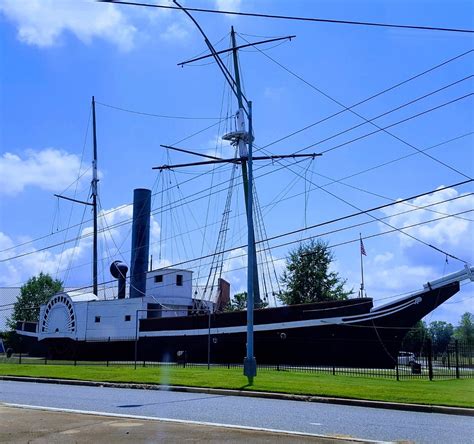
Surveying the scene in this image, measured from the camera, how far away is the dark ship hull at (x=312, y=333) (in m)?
27.0

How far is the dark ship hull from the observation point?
27.0 m

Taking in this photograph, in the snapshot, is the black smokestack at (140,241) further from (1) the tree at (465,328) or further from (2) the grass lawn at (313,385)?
(1) the tree at (465,328)

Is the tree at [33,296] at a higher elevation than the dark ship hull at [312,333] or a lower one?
higher

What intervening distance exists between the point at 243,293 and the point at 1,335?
88.6 feet

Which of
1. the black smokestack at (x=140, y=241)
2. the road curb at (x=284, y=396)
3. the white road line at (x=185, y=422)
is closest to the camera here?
the white road line at (x=185, y=422)

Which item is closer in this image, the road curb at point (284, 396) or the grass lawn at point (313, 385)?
the road curb at point (284, 396)

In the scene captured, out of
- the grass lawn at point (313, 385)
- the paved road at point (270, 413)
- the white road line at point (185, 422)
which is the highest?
the grass lawn at point (313, 385)

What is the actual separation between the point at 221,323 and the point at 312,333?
19.4ft

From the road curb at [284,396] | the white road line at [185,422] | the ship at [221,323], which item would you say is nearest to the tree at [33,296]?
the ship at [221,323]

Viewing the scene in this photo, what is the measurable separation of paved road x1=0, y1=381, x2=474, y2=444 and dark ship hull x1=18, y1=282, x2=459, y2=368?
1047 cm

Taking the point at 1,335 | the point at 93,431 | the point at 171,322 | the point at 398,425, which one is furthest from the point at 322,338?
the point at 1,335

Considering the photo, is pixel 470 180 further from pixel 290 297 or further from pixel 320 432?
pixel 290 297

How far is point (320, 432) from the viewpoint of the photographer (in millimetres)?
9375

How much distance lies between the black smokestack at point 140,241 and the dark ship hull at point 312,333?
535 cm
